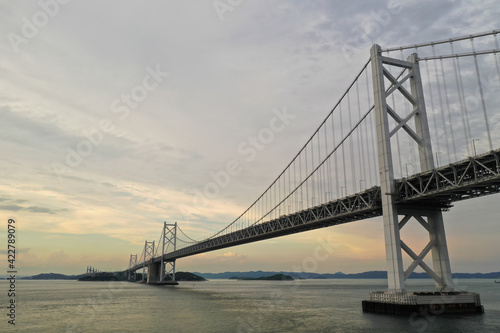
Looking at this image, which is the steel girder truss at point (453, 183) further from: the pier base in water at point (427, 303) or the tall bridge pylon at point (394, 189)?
the pier base in water at point (427, 303)

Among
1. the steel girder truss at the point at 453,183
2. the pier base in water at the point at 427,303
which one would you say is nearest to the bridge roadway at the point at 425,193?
the steel girder truss at the point at 453,183

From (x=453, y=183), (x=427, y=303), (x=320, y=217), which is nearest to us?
Answer: (x=453, y=183)

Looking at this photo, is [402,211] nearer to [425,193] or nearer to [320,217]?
[425,193]

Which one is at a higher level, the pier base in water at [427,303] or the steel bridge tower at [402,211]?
the steel bridge tower at [402,211]

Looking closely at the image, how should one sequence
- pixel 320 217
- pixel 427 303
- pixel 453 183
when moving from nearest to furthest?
A: pixel 453 183, pixel 427 303, pixel 320 217

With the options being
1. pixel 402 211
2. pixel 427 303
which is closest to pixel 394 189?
pixel 402 211

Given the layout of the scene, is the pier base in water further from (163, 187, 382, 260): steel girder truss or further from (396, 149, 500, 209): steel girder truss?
(163, 187, 382, 260): steel girder truss

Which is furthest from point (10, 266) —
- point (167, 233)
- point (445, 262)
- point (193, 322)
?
point (167, 233)
